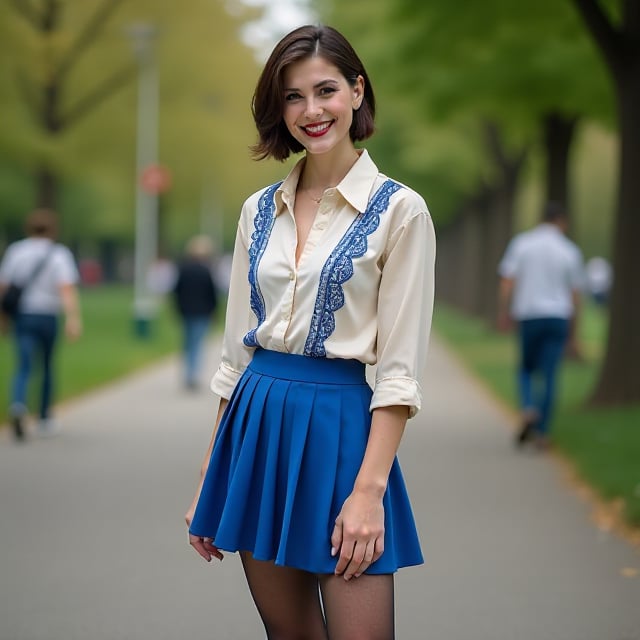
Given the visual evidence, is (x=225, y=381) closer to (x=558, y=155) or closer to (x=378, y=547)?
(x=378, y=547)

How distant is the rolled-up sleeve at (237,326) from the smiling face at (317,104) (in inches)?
11.3

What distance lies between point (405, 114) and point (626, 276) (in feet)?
47.0

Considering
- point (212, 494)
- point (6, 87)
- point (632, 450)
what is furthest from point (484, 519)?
point (6, 87)

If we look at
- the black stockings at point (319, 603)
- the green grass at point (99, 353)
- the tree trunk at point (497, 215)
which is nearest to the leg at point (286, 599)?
the black stockings at point (319, 603)

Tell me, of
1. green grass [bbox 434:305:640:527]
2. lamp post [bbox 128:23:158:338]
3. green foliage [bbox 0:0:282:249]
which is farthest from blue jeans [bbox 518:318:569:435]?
lamp post [bbox 128:23:158:338]

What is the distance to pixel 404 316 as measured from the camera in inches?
108

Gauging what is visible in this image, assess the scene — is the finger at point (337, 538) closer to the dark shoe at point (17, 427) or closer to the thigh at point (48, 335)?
the dark shoe at point (17, 427)

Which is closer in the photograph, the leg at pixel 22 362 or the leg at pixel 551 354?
the leg at pixel 551 354

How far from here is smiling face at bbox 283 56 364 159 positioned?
2875 millimetres

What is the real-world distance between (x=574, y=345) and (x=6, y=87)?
10.4 meters

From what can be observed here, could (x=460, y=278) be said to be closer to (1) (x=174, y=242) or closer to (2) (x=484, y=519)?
(1) (x=174, y=242)

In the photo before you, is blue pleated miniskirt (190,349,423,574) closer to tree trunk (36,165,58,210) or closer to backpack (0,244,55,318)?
backpack (0,244,55,318)

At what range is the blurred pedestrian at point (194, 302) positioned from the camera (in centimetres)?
1509

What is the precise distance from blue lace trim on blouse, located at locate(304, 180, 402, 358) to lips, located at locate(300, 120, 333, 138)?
0.22 m
